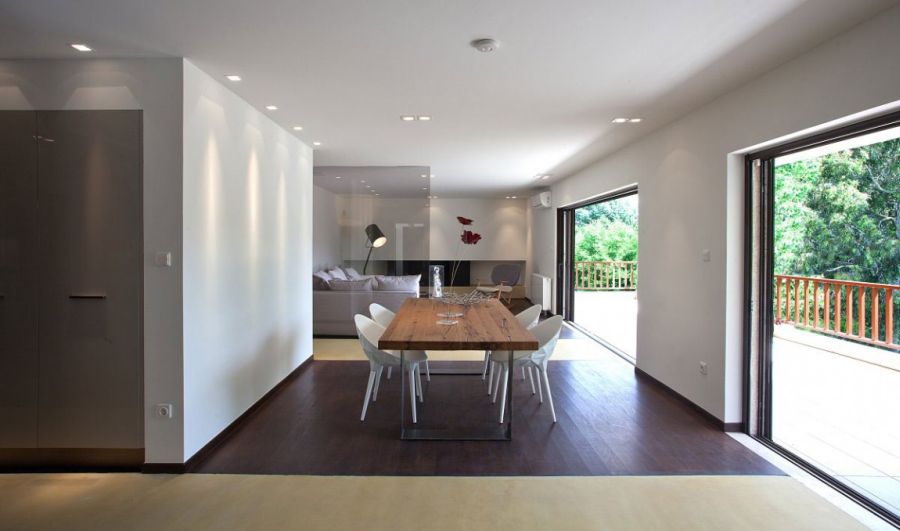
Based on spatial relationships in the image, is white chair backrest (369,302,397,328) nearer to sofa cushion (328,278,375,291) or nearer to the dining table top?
the dining table top

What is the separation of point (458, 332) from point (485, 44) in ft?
5.76

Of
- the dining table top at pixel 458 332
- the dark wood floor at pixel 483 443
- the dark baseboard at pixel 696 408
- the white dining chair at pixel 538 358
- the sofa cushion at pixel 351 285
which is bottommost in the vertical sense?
the dark wood floor at pixel 483 443

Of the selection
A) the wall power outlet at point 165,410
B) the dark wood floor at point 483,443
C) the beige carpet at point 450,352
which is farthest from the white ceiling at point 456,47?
the beige carpet at point 450,352

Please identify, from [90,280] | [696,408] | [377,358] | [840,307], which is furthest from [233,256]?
[840,307]

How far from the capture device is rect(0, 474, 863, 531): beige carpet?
2.37m

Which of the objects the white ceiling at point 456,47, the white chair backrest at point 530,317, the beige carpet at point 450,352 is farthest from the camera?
the beige carpet at point 450,352

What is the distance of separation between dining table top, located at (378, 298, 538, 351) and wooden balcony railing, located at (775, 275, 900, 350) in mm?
1695

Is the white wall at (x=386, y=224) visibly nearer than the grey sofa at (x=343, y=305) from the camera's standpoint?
Yes

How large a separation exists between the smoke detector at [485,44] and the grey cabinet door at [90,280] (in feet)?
6.61

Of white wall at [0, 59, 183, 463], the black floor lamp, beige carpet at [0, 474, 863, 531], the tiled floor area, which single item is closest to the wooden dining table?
beige carpet at [0, 474, 863, 531]

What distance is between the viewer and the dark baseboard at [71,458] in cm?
295

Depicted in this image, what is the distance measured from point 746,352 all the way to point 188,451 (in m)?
3.77

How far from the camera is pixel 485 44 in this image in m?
2.67

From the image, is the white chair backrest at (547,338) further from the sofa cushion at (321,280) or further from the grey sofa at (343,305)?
the sofa cushion at (321,280)
